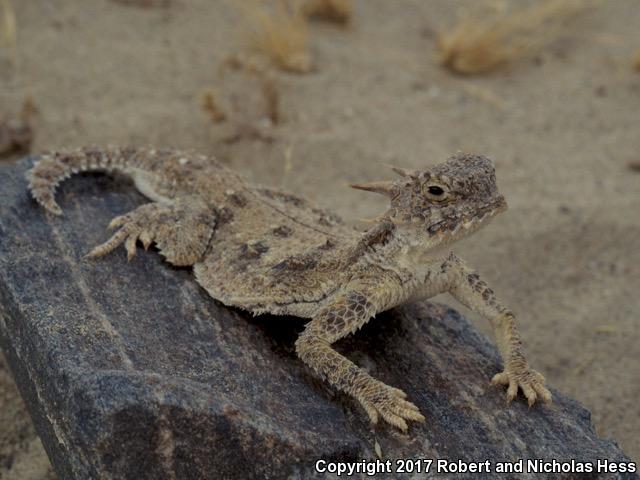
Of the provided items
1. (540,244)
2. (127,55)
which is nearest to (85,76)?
(127,55)

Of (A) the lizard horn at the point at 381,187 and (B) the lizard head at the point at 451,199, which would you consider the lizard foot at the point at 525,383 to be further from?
(A) the lizard horn at the point at 381,187

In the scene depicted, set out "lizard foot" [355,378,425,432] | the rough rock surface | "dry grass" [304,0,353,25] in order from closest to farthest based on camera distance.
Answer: the rough rock surface
"lizard foot" [355,378,425,432]
"dry grass" [304,0,353,25]

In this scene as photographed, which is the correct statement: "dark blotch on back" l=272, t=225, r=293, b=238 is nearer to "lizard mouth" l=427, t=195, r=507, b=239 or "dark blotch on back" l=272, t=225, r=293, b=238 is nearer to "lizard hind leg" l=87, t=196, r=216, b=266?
"lizard hind leg" l=87, t=196, r=216, b=266

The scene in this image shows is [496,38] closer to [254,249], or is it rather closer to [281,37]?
[281,37]

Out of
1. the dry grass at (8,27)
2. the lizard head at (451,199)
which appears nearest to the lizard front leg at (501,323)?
the lizard head at (451,199)

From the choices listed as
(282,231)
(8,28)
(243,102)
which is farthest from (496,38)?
(282,231)

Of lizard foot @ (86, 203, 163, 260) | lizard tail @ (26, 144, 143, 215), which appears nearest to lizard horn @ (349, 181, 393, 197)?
lizard foot @ (86, 203, 163, 260)
